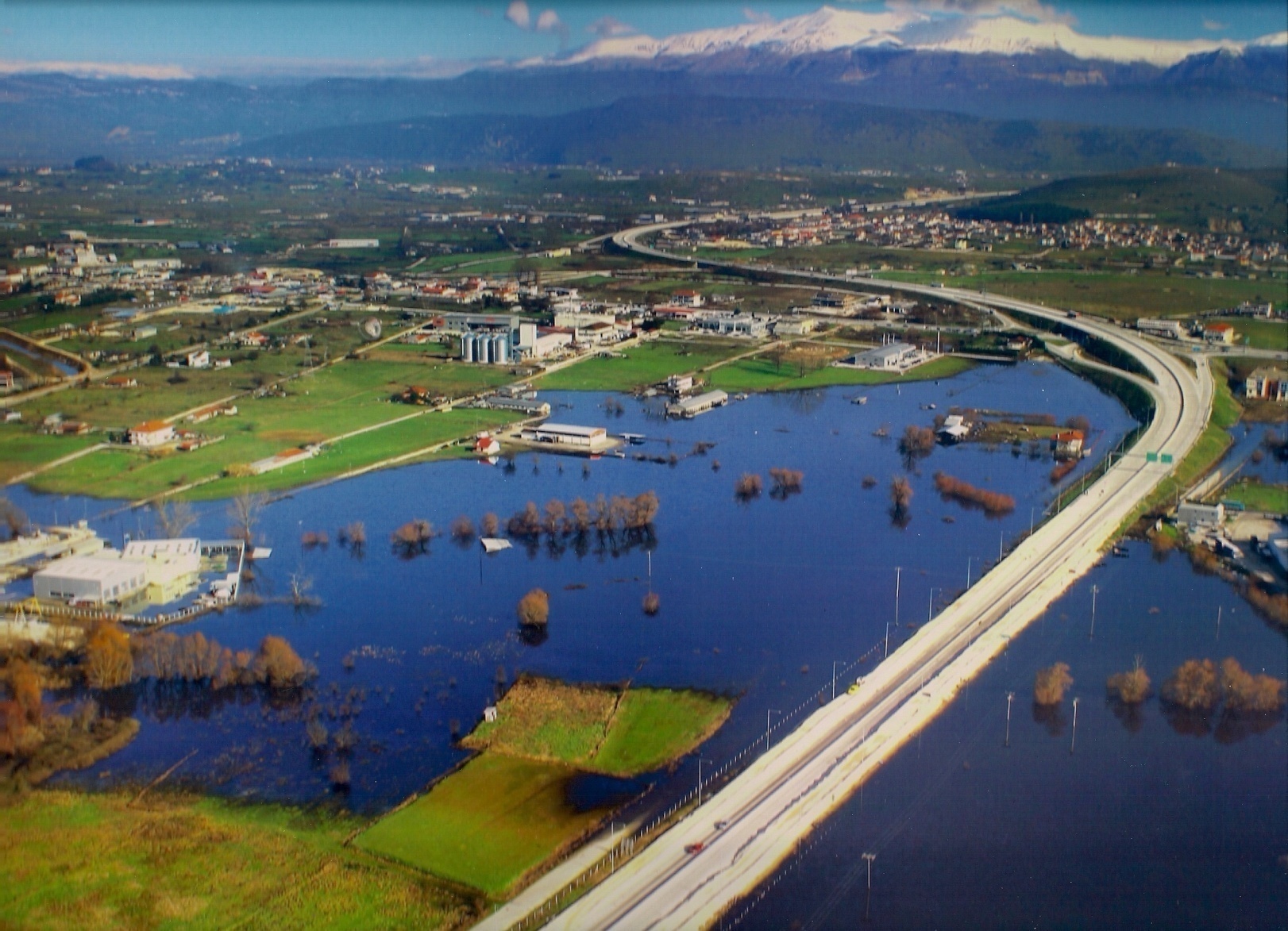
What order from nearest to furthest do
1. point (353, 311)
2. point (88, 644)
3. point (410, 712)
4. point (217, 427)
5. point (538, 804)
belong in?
point (538, 804)
point (410, 712)
point (88, 644)
point (217, 427)
point (353, 311)

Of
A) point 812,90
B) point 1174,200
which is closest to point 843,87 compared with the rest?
point 812,90

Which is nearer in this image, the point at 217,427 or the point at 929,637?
the point at 929,637

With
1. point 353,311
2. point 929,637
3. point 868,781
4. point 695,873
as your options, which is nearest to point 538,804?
point 695,873

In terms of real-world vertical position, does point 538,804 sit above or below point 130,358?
below

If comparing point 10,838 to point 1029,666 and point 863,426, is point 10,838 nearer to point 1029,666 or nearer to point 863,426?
point 1029,666

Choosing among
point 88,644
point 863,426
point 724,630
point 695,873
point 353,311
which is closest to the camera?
point 695,873

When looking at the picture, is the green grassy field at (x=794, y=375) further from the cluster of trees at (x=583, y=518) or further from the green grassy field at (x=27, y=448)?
the green grassy field at (x=27, y=448)
